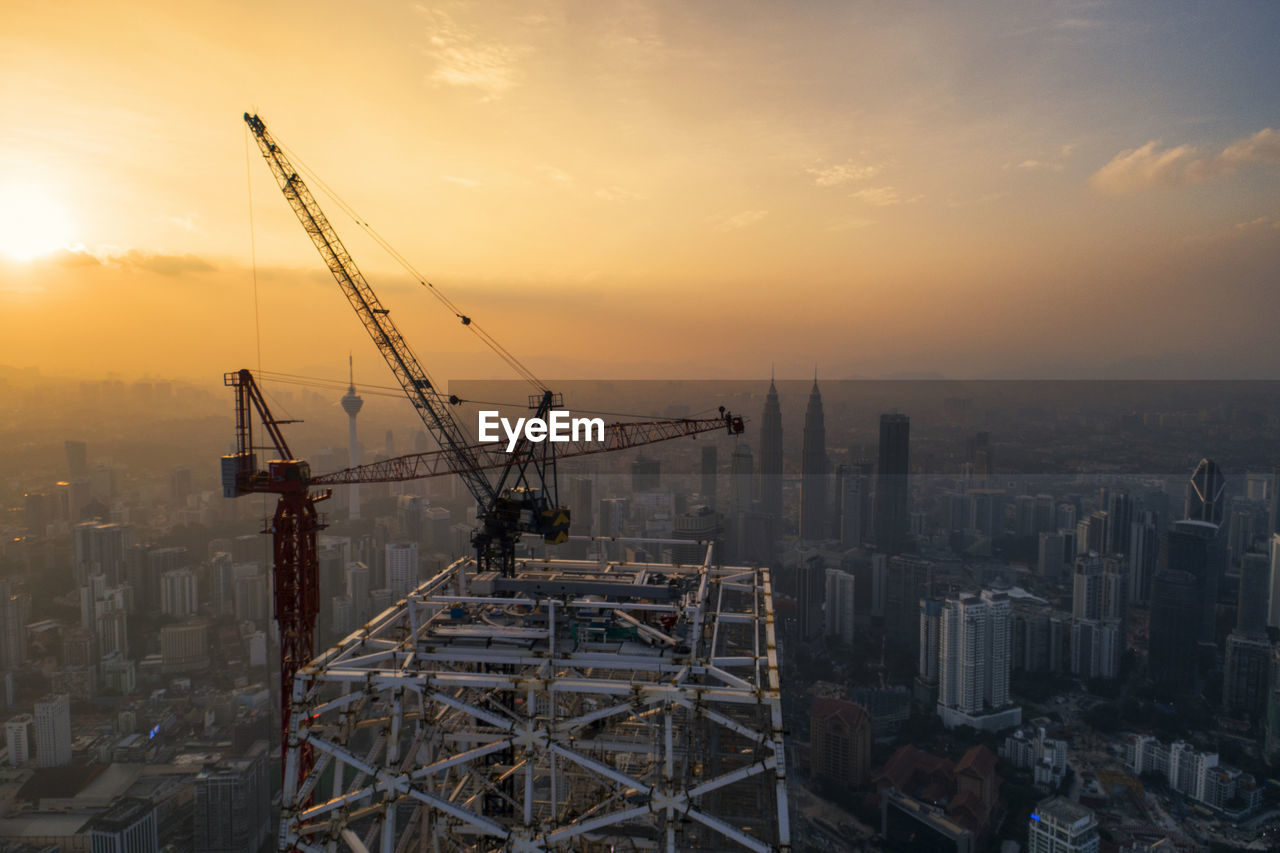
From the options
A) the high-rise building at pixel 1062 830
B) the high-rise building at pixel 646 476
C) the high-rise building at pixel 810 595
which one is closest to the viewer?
the high-rise building at pixel 1062 830

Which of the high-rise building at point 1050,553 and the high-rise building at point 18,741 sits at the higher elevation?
the high-rise building at point 1050,553

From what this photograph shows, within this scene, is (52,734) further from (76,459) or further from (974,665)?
(974,665)

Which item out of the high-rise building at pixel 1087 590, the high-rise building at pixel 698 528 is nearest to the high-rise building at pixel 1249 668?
the high-rise building at pixel 1087 590

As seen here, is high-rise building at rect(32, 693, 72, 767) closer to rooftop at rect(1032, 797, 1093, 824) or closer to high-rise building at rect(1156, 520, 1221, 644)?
rooftop at rect(1032, 797, 1093, 824)

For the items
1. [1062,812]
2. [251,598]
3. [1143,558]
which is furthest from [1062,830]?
[251,598]

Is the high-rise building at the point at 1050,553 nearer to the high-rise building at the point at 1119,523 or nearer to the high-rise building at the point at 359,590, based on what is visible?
the high-rise building at the point at 1119,523
